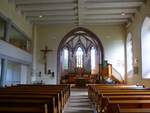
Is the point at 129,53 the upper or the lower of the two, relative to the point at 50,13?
lower

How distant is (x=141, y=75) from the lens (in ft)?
35.7

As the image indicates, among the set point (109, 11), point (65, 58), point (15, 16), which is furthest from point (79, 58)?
point (15, 16)

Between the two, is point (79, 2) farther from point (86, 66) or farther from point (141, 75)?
point (86, 66)

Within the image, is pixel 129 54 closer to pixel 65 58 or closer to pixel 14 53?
pixel 14 53

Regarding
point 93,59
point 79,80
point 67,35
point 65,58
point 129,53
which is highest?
point 67,35

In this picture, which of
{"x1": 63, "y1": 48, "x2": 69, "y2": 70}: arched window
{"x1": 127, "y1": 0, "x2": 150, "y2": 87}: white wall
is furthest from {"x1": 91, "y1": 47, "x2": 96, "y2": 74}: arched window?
{"x1": 127, "y1": 0, "x2": 150, "y2": 87}: white wall

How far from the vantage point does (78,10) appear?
1145 centimetres

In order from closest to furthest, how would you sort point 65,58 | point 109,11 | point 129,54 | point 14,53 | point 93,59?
point 14,53
point 109,11
point 129,54
point 93,59
point 65,58

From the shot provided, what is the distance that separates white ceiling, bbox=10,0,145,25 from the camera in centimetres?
1048

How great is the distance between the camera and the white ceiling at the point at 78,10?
34.4ft

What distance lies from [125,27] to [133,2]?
4.15 m

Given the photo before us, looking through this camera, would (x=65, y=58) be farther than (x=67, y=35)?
Yes

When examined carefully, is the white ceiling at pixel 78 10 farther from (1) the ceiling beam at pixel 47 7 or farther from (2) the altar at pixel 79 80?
(2) the altar at pixel 79 80

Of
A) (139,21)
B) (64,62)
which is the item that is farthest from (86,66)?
(139,21)
